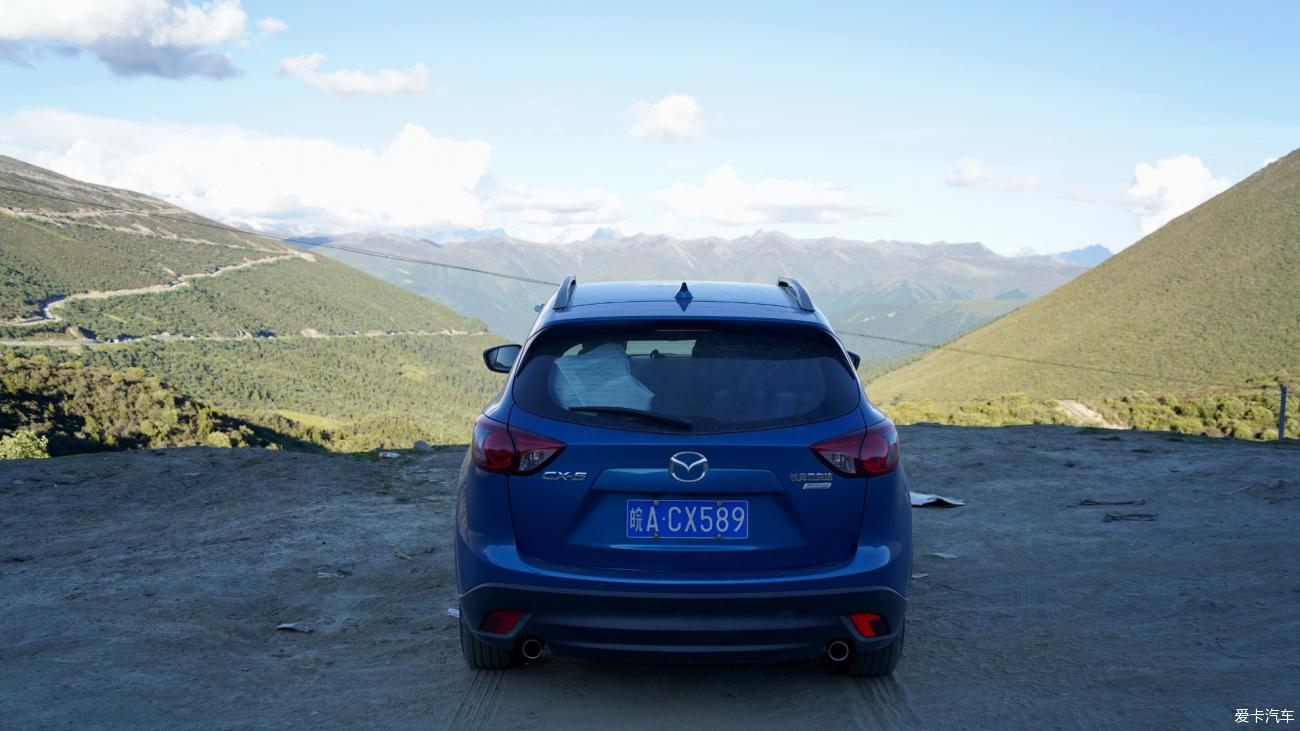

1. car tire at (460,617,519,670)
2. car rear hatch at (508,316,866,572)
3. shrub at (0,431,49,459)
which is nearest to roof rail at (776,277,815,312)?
car rear hatch at (508,316,866,572)

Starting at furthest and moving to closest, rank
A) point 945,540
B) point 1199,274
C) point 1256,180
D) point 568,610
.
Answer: point 1256,180 < point 1199,274 < point 945,540 < point 568,610

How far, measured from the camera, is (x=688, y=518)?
11.4 feet

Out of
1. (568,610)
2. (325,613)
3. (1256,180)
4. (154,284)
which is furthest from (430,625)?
(154,284)

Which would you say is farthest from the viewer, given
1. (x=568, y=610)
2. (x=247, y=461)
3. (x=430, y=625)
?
(x=247, y=461)

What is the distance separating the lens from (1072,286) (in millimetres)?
84750

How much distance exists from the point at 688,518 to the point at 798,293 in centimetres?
165

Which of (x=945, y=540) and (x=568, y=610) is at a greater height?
(x=568, y=610)

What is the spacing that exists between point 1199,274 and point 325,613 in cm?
7839

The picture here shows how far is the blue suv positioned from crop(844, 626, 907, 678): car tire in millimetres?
325

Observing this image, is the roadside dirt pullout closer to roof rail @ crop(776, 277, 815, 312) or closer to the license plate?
roof rail @ crop(776, 277, 815, 312)

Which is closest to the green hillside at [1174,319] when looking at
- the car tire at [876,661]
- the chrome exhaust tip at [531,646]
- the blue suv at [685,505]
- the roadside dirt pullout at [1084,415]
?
the roadside dirt pullout at [1084,415]

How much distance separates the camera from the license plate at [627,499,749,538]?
347 cm

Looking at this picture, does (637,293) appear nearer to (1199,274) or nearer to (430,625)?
(430,625)

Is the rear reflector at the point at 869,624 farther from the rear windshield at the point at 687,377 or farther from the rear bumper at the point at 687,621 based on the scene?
the rear windshield at the point at 687,377
